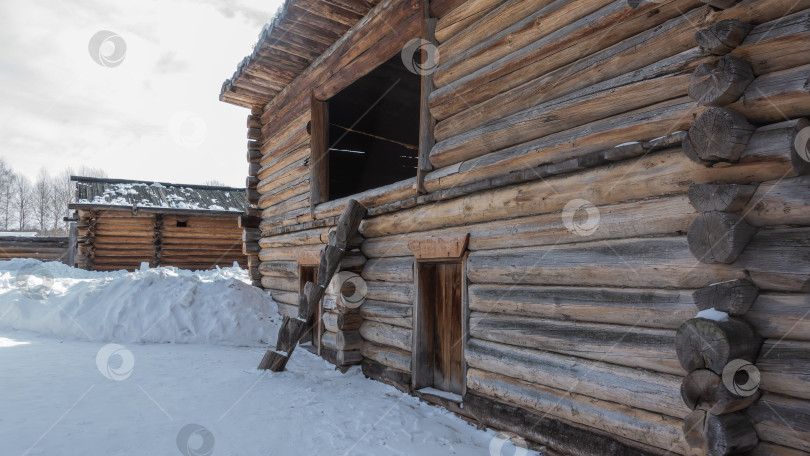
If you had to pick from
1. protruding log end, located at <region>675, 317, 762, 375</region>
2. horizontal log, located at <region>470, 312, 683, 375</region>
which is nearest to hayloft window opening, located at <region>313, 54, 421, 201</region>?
horizontal log, located at <region>470, 312, 683, 375</region>

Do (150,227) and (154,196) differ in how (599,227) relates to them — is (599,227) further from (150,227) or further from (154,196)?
(154,196)

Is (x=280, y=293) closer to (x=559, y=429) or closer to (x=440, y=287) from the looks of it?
(x=440, y=287)

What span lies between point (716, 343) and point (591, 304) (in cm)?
111

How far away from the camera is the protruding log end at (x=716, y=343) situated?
241 centimetres

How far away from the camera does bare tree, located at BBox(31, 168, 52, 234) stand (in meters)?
52.0

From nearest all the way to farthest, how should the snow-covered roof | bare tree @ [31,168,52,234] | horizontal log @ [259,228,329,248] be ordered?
horizontal log @ [259,228,329,248] → the snow-covered roof → bare tree @ [31,168,52,234]

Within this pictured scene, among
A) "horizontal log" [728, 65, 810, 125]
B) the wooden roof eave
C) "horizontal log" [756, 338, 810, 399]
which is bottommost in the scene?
"horizontal log" [756, 338, 810, 399]

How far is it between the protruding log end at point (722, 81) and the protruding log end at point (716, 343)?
1249 mm

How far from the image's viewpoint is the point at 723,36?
8.59 feet

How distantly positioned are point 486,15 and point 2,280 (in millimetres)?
12137

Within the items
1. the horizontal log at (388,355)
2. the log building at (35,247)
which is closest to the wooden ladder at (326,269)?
the horizontal log at (388,355)
